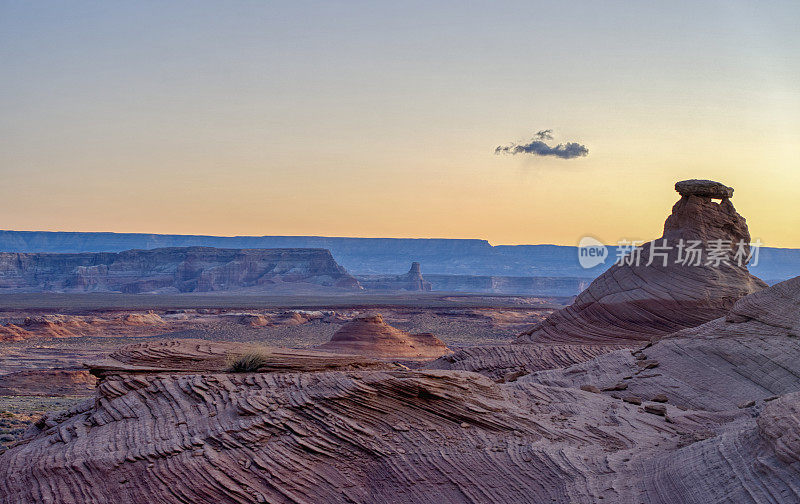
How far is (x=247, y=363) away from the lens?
468 inches

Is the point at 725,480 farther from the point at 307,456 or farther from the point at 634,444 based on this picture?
the point at 307,456

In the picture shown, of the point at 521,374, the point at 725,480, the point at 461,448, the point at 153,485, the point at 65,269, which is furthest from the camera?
the point at 65,269

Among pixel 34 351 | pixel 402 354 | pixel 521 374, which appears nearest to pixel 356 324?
pixel 402 354

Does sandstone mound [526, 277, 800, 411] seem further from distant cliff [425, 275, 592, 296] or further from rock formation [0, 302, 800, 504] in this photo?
distant cliff [425, 275, 592, 296]

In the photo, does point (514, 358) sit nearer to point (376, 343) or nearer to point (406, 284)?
point (376, 343)

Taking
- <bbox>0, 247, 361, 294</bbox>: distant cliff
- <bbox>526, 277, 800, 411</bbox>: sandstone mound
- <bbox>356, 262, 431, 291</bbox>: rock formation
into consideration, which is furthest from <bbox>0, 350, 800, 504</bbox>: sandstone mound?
<bbox>356, 262, 431, 291</bbox>: rock formation

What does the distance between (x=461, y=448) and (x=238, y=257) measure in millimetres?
137034

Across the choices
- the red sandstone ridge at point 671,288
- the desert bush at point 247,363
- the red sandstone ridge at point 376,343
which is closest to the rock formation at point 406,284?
the red sandstone ridge at point 376,343

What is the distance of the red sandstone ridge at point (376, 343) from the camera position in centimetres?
3588

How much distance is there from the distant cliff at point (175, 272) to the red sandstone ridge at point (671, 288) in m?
113

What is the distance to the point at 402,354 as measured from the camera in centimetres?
3672

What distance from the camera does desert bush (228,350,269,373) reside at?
1186 cm

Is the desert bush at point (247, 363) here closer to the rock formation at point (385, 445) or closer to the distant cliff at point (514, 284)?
the rock formation at point (385, 445)

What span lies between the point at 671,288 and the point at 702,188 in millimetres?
4192
